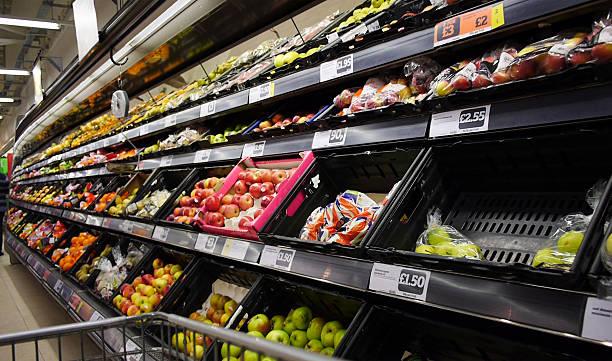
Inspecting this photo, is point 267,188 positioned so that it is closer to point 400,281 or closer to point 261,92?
point 261,92

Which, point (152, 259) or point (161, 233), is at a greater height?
point (161, 233)

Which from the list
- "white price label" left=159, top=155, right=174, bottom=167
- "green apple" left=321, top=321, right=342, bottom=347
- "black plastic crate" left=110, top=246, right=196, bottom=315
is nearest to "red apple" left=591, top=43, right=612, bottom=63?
"green apple" left=321, top=321, right=342, bottom=347

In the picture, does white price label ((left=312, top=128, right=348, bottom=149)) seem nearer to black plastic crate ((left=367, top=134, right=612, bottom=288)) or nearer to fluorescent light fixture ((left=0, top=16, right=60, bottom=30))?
black plastic crate ((left=367, top=134, right=612, bottom=288))

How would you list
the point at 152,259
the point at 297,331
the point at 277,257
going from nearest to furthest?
the point at 277,257, the point at 297,331, the point at 152,259

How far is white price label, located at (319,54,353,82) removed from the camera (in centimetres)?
170

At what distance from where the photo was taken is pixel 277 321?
1.76 metres

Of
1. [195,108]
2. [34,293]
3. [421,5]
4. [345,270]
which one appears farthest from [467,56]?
[34,293]

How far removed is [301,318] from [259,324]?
0.15 m

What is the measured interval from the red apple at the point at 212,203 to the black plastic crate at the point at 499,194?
43.1 inches

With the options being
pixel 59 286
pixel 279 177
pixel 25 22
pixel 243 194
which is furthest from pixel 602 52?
pixel 25 22

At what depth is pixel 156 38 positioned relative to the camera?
2.92 meters

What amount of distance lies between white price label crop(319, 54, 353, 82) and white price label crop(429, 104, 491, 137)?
1.43 feet

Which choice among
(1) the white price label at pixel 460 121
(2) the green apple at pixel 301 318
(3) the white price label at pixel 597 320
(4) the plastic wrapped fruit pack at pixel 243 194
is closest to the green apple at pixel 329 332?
(2) the green apple at pixel 301 318

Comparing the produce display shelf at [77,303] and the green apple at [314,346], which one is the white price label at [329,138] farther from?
the produce display shelf at [77,303]
